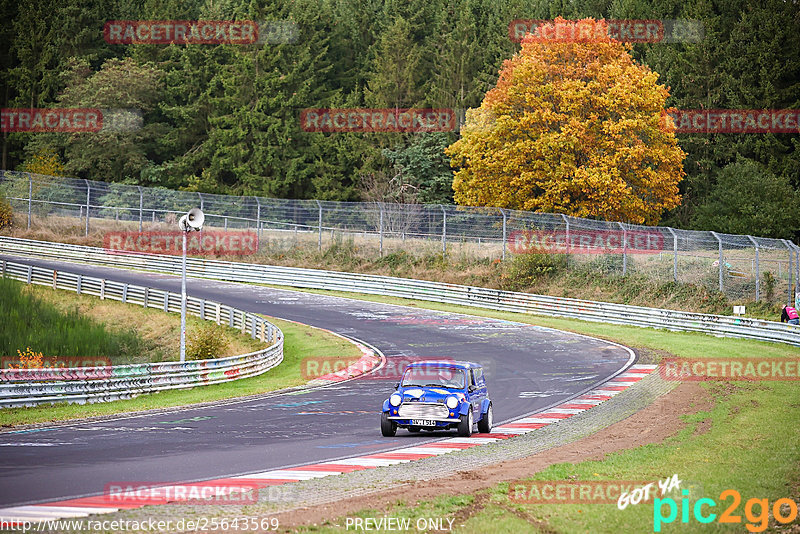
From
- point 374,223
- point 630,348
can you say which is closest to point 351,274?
point 374,223

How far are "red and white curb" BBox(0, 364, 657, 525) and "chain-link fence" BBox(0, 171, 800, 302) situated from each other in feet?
70.3

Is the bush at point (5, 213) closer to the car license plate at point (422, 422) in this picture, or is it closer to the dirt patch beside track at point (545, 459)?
the dirt patch beside track at point (545, 459)

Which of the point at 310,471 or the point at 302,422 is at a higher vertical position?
the point at 310,471

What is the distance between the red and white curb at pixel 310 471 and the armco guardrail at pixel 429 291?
54.3 feet

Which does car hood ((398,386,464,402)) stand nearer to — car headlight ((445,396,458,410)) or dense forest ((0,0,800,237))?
car headlight ((445,396,458,410))

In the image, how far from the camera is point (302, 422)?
19.7 m

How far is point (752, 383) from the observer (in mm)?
24969

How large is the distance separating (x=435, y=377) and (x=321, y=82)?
2670 inches

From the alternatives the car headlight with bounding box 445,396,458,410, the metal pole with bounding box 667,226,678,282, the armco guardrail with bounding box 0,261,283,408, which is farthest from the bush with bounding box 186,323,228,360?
the metal pole with bounding box 667,226,678,282

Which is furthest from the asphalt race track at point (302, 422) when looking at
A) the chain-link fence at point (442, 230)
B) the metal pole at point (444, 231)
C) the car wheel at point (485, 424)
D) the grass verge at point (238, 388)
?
the metal pole at point (444, 231)

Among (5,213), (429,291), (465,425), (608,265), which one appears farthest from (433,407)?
(5,213)

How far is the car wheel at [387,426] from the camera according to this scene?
17.6 meters

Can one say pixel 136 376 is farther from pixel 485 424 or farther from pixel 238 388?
pixel 485 424

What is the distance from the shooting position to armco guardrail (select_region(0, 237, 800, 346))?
37.9 meters
